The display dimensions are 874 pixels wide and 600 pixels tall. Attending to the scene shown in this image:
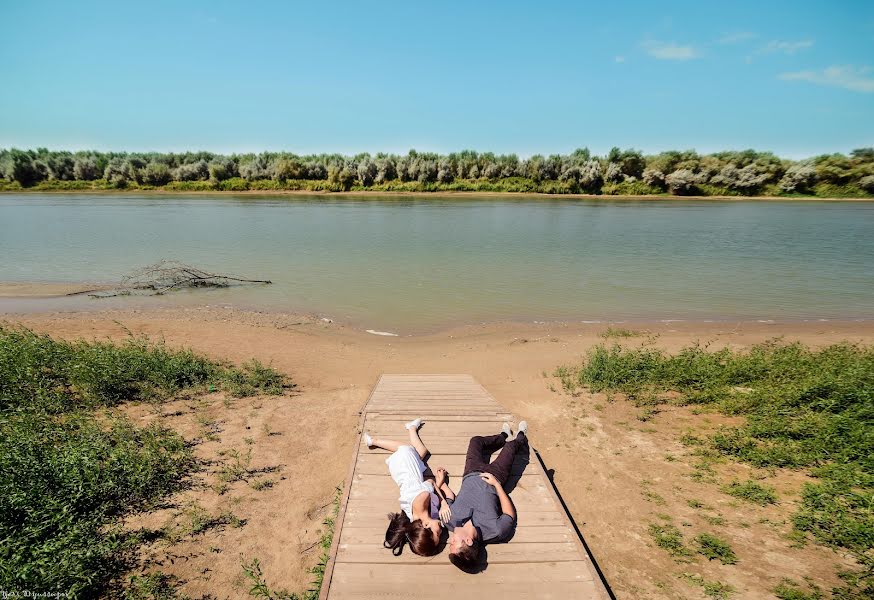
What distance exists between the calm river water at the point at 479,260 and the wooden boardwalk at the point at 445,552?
347 inches

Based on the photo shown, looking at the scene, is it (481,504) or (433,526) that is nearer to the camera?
(433,526)

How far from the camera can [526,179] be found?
7062 cm

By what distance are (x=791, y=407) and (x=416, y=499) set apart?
7.53 metres

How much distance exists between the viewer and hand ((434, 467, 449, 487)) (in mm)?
5302

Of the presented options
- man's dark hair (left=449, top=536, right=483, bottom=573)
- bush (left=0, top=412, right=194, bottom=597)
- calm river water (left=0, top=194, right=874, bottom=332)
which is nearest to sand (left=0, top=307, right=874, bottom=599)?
bush (left=0, top=412, right=194, bottom=597)

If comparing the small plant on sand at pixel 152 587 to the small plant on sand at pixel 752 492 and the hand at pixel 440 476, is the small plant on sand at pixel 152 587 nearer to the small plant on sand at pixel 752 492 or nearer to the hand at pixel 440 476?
the hand at pixel 440 476

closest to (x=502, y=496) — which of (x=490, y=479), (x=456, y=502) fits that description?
(x=490, y=479)

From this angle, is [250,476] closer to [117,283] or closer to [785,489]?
[785,489]

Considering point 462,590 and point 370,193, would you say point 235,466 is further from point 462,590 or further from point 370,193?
point 370,193

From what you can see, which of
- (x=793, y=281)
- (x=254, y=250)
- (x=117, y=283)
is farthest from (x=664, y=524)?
(x=254, y=250)

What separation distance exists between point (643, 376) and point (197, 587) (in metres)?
9.02

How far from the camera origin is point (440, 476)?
5371mm

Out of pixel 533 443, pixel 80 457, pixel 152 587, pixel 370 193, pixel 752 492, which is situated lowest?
pixel 152 587

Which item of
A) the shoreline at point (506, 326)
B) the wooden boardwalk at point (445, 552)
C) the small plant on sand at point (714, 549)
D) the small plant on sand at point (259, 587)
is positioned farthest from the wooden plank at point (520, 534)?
the shoreline at point (506, 326)
